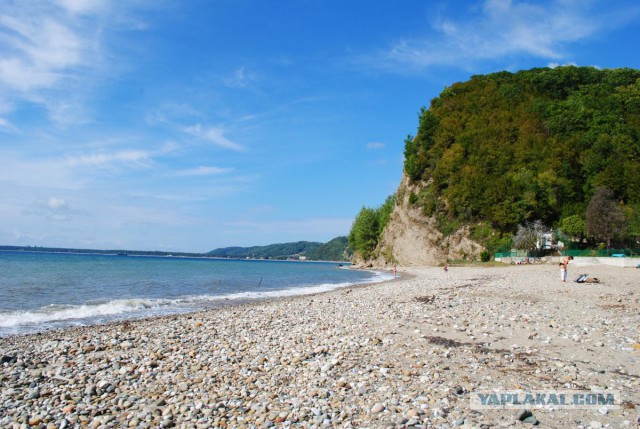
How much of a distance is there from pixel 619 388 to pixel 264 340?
805 centimetres

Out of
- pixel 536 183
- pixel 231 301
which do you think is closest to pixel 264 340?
pixel 231 301

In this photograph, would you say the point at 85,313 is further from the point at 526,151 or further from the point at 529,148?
the point at 529,148

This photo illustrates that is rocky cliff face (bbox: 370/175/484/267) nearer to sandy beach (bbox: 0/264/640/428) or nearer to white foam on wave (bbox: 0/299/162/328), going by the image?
white foam on wave (bbox: 0/299/162/328)

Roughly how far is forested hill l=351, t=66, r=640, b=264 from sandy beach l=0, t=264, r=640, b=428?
51341mm

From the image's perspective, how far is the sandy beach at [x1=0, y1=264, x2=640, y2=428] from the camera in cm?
616

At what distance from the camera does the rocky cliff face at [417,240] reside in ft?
229

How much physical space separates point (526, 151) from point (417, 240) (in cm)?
2443

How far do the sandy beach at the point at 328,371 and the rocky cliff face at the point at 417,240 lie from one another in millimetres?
57119

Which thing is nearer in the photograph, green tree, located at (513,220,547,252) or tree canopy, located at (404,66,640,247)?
green tree, located at (513,220,547,252)

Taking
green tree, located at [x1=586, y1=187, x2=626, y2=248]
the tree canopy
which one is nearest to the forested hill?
the tree canopy

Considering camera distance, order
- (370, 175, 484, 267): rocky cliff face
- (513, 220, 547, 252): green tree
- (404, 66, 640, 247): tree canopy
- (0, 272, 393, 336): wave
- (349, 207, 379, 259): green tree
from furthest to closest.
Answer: (349, 207, 379, 259): green tree, (370, 175, 484, 267): rocky cliff face, (404, 66, 640, 247): tree canopy, (513, 220, 547, 252): green tree, (0, 272, 393, 336): wave

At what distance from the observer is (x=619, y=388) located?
6.69 m

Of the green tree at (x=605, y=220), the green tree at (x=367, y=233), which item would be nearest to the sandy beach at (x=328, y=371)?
the green tree at (x=605, y=220)

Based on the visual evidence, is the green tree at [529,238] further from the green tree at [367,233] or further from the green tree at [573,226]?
the green tree at [367,233]
